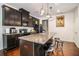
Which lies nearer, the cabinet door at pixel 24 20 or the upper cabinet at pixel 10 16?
the upper cabinet at pixel 10 16

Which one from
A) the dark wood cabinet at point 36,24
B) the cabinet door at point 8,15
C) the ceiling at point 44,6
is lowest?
the dark wood cabinet at point 36,24

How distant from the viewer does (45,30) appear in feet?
5.41

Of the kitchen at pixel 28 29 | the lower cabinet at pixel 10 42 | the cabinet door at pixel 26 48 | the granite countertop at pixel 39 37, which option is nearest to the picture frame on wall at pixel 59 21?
the kitchen at pixel 28 29

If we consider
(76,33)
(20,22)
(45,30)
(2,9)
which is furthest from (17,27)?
(76,33)

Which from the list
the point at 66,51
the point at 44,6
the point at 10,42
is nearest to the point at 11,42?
the point at 10,42

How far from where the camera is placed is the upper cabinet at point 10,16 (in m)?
1.53

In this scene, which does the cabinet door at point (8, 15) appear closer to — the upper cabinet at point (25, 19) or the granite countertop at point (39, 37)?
the upper cabinet at point (25, 19)

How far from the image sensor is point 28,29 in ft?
5.45

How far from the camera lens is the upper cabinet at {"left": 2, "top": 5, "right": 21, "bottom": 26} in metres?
1.53

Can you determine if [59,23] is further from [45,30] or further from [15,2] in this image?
[15,2]

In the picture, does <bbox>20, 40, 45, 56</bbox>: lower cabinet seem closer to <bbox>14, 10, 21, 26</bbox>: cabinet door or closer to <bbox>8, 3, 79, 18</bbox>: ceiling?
<bbox>14, 10, 21, 26</bbox>: cabinet door

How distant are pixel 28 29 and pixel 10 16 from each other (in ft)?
1.29

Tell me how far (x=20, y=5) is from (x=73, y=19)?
96 cm

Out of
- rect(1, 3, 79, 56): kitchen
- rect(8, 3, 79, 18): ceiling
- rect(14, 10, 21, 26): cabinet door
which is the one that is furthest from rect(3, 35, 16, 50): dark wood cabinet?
rect(8, 3, 79, 18): ceiling
